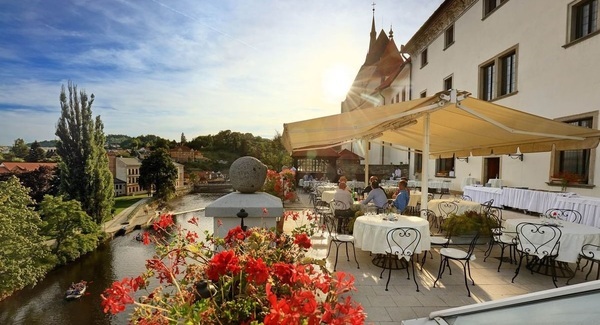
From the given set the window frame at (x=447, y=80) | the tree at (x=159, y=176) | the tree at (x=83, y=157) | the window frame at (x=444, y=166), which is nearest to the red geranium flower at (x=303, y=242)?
the window frame at (x=444, y=166)

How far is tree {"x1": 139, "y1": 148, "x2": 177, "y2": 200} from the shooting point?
47.2 metres

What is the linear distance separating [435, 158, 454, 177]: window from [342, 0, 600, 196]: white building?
60mm

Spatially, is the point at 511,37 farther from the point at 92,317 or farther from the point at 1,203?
the point at 1,203

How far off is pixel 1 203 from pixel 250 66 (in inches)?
686

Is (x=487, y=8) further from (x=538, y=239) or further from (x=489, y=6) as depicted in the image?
(x=538, y=239)

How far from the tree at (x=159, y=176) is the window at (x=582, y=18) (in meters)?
49.1

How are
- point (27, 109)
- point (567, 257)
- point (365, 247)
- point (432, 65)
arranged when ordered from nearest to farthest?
point (567, 257) → point (365, 247) → point (432, 65) → point (27, 109)

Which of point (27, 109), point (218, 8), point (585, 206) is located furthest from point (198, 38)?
point (27, 109)

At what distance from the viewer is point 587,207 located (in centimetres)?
709

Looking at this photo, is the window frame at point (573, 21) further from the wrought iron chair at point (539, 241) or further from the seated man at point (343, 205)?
the seated man at point (343, 205)

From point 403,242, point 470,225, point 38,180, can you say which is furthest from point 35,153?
point 470,225

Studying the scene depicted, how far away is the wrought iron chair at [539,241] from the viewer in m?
4.18

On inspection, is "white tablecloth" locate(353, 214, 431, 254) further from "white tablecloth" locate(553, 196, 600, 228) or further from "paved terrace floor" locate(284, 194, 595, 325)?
"white tablecloth" locate(553, 196, 600, 228)

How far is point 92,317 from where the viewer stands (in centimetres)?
1559
